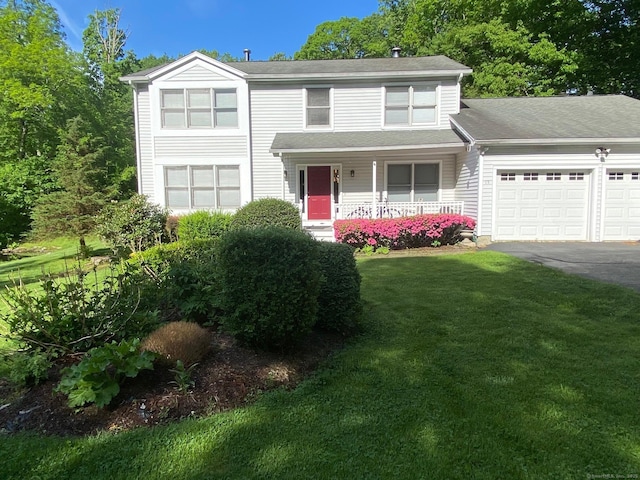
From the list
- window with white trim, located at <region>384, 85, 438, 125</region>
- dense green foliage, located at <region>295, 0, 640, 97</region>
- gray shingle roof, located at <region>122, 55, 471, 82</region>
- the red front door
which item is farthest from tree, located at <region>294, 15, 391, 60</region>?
the red front door

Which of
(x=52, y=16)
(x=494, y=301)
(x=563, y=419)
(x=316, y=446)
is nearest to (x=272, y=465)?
(x=316, y=446)

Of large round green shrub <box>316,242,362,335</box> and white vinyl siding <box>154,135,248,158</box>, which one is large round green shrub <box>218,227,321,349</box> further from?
white vinyl siding <box>154,135,248,158</box>

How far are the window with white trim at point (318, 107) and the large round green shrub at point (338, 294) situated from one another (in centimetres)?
1034

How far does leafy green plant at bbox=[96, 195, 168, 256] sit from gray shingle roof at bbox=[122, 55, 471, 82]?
4.47 m

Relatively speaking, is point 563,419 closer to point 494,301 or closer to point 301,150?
point 494,301

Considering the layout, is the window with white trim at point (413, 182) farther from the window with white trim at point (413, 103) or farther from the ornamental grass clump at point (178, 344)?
the ornamental grass clump at point (178, 344)

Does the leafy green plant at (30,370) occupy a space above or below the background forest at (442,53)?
below

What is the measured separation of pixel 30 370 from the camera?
123 inches

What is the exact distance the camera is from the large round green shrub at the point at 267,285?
3.45 metres

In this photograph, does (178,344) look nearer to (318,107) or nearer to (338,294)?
(338,294)

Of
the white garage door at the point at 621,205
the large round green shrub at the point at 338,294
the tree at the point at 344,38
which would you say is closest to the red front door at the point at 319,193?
the white garage door at the point at 621,205

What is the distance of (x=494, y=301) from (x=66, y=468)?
17.5 feet

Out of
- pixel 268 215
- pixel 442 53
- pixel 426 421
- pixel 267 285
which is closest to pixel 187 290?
pixel 267 285

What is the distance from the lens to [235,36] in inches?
995
